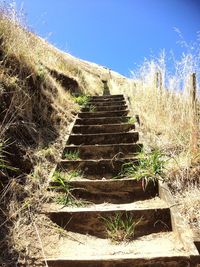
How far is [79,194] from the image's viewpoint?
404cm

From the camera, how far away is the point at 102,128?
6043mm

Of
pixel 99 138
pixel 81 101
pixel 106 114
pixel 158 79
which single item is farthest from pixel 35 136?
pixel 158 79

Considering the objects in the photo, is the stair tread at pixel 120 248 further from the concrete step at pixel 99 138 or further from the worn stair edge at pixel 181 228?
the concrete step at pixel 99 138

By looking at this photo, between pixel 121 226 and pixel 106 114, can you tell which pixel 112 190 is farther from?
pixel 106 114

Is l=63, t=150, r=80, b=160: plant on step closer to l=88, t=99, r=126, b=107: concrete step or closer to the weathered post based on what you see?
the weathered post

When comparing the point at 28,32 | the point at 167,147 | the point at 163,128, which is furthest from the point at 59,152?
the point at 28,32

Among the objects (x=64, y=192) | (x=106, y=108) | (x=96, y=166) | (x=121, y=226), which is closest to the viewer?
(x=121, y=226)

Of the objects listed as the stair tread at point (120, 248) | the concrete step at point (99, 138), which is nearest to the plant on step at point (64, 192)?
the stair tread at point (120, 248)

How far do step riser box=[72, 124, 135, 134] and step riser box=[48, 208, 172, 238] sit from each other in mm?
2662

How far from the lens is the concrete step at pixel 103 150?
16.3 feet

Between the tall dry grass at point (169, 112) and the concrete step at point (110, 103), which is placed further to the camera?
the concrete step at point (110, 103)

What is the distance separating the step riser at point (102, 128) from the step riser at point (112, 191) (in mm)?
2024

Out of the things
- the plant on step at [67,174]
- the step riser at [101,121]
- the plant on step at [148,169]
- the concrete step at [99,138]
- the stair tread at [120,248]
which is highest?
the step riser at [101,121]

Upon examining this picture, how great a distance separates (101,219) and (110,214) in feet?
0.32
